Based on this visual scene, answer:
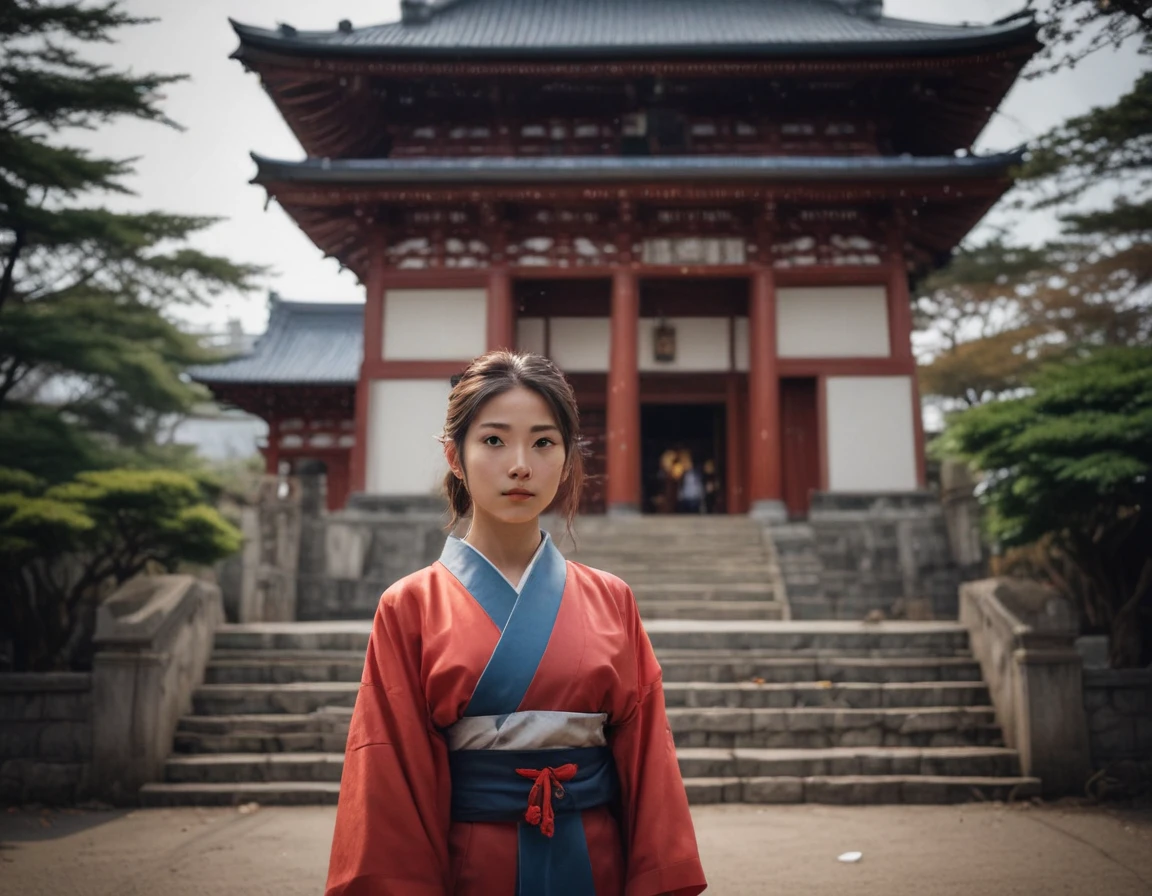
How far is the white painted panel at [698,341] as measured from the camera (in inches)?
571

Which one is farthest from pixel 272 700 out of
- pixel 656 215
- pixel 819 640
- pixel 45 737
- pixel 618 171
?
Result: pixel 656 215

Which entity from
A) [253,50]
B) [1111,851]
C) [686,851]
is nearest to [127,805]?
[686,851]

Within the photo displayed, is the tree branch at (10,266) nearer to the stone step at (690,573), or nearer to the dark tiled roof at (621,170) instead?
the dark tiled roof at (621,170)

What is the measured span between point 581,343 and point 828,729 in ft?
29.7

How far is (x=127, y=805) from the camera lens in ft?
19.8

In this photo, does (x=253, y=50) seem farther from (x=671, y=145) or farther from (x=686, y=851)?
(x=686, y=851)

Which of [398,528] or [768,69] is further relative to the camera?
[768,69]

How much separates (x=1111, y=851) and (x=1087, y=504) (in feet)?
12.0

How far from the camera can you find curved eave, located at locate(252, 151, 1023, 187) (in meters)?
11.8

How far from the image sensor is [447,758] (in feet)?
6.95

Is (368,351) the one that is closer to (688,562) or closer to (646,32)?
(688,562)

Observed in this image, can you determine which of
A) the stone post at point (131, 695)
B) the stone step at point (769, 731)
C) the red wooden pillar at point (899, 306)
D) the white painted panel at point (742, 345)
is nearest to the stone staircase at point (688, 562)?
the stone step at point (769, 731)

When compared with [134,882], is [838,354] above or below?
above

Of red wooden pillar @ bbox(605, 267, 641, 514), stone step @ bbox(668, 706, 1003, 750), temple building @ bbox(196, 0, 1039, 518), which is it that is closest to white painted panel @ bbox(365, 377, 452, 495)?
temple building @ bbox(196, 0, 1039, 518)
